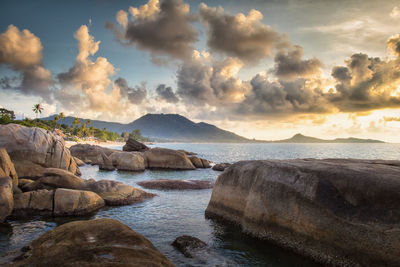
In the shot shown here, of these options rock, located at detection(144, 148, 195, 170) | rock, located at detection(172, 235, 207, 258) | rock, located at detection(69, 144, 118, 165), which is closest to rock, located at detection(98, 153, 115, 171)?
rock, located at detection(144, 148, 195, 170)

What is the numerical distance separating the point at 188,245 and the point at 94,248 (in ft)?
13.4

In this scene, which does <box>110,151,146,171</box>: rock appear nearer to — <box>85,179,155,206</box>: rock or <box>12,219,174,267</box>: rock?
<box>85,179,155,206</box>: rock

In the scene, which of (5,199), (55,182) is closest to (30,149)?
(55,182)

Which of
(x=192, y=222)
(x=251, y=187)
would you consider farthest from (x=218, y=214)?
(x=251, y=187)

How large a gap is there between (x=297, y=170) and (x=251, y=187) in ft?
7.44

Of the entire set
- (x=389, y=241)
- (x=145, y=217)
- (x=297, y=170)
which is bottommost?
(x=145, y=217)

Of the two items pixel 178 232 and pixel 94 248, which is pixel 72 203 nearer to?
pixel 178 232

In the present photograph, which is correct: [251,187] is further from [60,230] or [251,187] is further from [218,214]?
[60,230]

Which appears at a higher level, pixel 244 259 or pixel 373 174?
pixel 373 174

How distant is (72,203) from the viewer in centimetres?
1359

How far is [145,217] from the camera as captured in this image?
13.7 metres

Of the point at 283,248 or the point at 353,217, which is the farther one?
the point at 283,248

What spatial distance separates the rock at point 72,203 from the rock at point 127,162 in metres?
23.6

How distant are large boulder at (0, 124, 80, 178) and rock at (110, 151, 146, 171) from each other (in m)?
13.5
